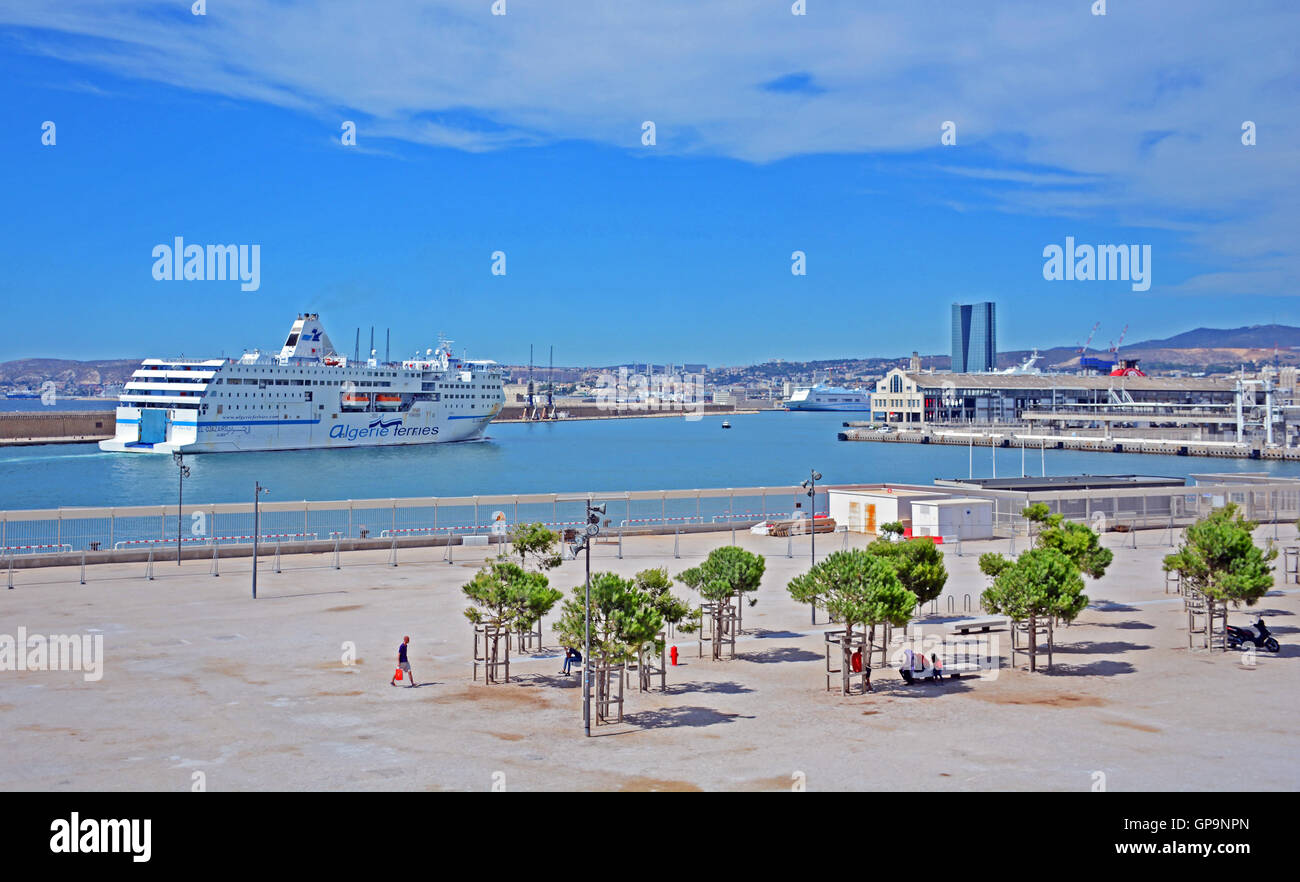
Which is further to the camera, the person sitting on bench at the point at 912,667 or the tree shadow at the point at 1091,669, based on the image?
the tree shadow at the point at 1091,669

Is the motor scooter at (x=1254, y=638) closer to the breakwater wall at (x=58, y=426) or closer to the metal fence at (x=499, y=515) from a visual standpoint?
the metal fence at (x=499, y=515)

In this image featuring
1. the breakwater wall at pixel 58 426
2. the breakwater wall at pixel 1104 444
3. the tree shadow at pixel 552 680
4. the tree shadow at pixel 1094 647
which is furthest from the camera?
the breakwater wall at pixel 58 426

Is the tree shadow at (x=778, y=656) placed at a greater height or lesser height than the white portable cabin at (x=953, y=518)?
lesser

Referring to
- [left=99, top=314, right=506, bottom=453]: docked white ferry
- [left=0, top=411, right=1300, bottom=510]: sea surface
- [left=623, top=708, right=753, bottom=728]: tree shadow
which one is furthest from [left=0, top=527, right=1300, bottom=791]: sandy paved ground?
[left=99, top=314, right=506, bottom=453]: docked white ferry

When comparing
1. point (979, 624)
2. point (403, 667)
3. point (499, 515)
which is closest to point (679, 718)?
point (403, 667)

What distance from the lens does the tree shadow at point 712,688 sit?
17.2 meters

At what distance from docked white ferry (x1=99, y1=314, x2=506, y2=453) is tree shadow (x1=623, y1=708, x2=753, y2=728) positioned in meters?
75.9

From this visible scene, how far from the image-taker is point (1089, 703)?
52.7 ft

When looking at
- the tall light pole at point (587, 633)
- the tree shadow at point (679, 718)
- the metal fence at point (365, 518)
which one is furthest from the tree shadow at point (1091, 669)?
the metal fence at point (365, 518)

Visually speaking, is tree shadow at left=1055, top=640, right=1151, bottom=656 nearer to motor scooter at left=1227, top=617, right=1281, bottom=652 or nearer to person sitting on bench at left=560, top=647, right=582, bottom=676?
motor scooter at left=1227, top=617, right=1281, bottom=652

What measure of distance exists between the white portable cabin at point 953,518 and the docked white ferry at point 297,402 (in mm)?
63894
